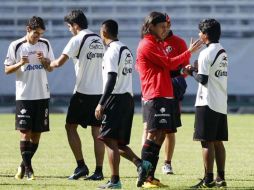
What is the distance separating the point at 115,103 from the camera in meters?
11.0

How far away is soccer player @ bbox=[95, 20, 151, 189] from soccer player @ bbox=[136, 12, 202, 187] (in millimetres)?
165

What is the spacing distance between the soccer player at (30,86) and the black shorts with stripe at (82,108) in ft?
1.21

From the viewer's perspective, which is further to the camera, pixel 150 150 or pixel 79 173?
pixel 79 173

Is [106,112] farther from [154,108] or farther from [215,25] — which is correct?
[215,25]

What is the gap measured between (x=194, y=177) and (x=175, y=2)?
39.2m

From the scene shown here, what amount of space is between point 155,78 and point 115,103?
0.50 metres

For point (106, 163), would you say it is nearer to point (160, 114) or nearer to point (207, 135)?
point (160, 114)

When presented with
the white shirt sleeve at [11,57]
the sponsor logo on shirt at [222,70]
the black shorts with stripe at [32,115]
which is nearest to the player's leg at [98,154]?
the black shorts with stripe at [32,115]

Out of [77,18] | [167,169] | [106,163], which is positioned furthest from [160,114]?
[106,163]

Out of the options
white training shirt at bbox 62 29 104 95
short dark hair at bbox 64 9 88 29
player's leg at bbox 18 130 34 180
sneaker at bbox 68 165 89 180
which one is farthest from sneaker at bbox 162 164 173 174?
short dark hair at bbox 64 9 88 29

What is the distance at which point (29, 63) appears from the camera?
12.3 m

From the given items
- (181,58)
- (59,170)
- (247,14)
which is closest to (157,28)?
(181,58)

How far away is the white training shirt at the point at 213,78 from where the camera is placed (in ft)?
35.5

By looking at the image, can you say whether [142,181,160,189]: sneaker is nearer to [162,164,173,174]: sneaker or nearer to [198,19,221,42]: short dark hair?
[198,19,221,42]: short dark hair
